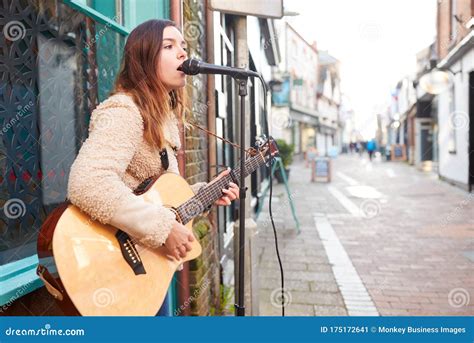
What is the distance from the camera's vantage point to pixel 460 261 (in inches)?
174

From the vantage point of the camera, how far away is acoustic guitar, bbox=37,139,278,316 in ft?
3.93

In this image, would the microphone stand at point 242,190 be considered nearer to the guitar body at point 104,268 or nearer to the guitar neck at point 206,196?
the guitar neck at point 206,196

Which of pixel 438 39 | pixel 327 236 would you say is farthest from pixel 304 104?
pixel 327 236

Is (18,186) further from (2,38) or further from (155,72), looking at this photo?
(155,72)

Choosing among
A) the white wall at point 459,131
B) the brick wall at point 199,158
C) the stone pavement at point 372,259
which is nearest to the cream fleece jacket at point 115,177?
the brick wall at point 199,158

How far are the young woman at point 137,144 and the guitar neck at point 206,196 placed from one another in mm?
157

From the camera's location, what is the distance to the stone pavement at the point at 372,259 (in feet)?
11.3

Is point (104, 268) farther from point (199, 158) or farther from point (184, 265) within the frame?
point (199, 158)

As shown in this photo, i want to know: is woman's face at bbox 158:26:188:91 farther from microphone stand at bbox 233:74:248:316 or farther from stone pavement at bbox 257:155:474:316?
stone pavement at bbox 257:155:474:316

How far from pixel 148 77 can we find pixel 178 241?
2.05 feet

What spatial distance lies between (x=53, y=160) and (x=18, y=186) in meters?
0.22

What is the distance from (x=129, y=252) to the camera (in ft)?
4.48

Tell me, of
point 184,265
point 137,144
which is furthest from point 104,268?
point 184,265

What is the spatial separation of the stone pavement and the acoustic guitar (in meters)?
2.12
